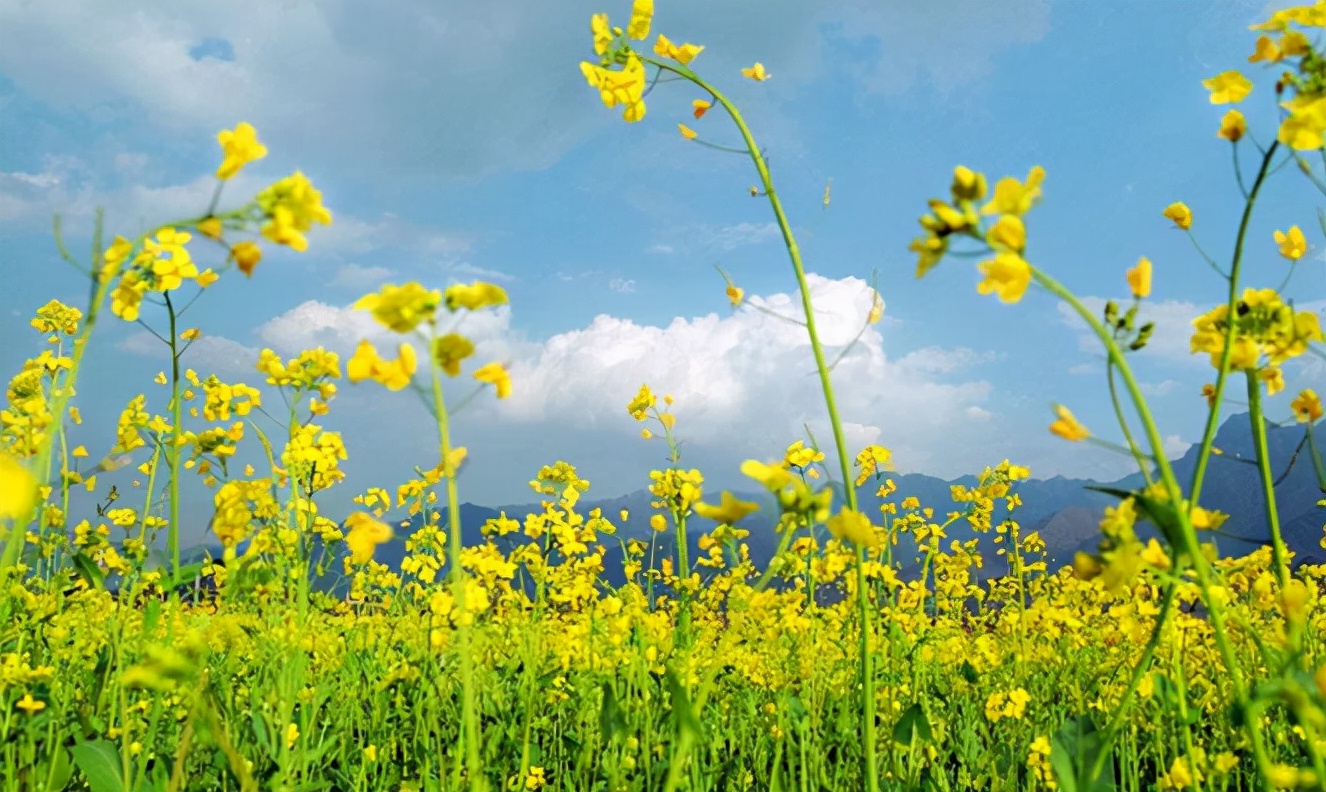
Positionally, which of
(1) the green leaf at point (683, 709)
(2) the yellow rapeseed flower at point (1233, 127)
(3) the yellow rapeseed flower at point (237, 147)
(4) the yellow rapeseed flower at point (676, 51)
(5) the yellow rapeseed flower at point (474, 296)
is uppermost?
(4) the yellow rapeseed flower at point (676, 51)

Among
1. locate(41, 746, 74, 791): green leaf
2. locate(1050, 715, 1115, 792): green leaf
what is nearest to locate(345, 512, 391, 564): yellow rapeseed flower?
locate(1050, 715, 1115, 792): green leaf

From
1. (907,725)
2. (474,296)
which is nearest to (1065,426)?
(474,296)

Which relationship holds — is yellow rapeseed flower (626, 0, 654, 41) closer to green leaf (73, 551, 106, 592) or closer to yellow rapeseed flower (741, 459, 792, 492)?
yellow rapeseed flower (741, 459, 792, 492)

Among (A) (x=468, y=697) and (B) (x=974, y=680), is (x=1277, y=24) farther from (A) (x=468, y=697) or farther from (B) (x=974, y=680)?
(B) (x=974, y=680)

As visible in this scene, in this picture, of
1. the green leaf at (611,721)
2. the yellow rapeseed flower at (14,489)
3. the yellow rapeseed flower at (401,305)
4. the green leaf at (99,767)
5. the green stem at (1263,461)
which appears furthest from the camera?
the green leaf at (99,767)

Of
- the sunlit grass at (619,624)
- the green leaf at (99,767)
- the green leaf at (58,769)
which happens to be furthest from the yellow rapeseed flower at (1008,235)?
the green leaf at (58,769)

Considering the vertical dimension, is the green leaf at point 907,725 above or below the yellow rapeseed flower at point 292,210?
below

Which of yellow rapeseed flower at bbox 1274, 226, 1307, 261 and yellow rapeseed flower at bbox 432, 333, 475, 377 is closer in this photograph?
yellow rapeseed flower at bbox 432, 333, 475, 377

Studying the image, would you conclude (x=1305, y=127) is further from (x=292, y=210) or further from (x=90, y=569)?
(x=90, y=569)

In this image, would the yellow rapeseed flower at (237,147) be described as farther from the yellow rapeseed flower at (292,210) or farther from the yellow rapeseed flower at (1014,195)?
the yellow rapeseed flower at (1014,195)

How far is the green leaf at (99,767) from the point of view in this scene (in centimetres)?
175

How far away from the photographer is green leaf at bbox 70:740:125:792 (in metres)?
1.75

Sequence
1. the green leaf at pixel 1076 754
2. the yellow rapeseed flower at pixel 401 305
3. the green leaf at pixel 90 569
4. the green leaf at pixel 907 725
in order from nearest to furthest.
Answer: the yellow rapeseed flower at pixel 401 305 → the green leaf at pixel 1076 754 → the green leaf at pixel 907 725 → the green leaf at pixel 90 569

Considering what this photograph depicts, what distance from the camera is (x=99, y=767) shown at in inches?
70.1
